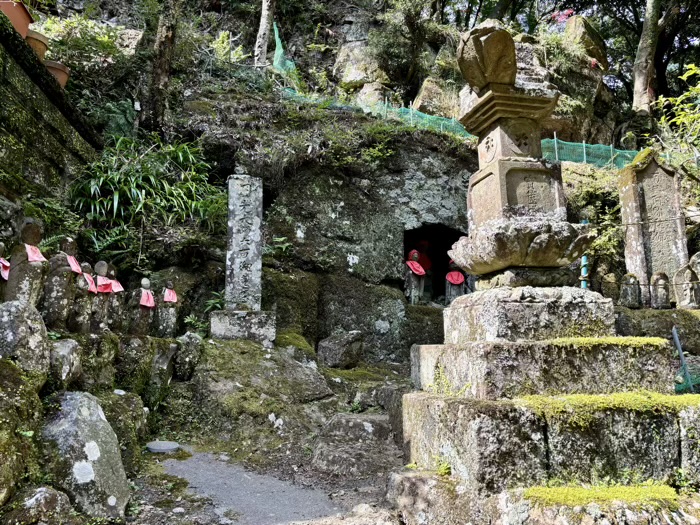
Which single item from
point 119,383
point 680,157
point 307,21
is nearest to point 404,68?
point 307,21

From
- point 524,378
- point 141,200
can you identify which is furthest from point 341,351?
point 524,378

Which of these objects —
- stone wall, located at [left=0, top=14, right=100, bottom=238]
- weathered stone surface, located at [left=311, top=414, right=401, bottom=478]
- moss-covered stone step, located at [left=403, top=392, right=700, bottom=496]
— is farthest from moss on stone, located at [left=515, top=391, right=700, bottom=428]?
stone wall, located at [left=0, top=14, right=100, bottom=238]

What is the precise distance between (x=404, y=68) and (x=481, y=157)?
41.6 ft

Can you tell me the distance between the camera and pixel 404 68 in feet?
49.2

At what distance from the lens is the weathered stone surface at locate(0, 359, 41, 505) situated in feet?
7.29

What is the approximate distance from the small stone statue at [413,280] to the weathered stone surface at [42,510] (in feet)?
23.4

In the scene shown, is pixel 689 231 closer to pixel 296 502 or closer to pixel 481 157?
pixel 481 157

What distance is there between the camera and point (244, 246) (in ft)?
20.6

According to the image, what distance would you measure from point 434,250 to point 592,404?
30.9ft

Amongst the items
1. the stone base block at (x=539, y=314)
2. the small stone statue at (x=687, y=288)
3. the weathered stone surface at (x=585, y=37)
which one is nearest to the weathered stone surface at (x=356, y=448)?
the stone base block at (x=539, y=314)

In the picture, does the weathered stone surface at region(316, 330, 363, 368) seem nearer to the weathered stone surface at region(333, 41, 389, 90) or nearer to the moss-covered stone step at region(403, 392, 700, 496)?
the moss-covered stone step at region(403, 392, 700, 496)

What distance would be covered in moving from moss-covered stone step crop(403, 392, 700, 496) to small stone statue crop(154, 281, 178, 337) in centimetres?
399

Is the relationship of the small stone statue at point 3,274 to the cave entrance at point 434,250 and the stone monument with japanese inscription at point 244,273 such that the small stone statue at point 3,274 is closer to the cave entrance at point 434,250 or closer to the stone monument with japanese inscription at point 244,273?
the stone monument with japanese inscription at point 244,273

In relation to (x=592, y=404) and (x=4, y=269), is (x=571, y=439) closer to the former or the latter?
(x=592, y=404)
